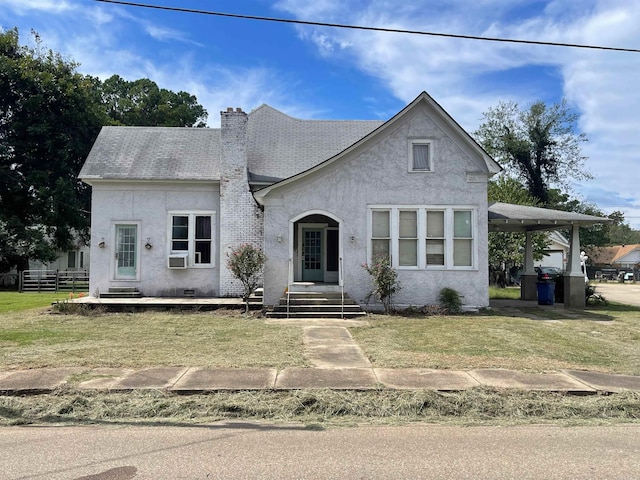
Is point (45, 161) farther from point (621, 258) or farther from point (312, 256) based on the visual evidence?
point (621, 258)

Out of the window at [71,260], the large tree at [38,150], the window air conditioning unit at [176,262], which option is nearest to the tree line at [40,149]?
the large tree at [38,150]

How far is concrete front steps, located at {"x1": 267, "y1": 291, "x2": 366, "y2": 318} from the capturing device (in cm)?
1323

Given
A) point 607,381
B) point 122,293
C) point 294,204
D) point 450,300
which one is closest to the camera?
point 607,381

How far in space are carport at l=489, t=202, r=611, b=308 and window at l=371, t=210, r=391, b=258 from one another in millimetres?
3788

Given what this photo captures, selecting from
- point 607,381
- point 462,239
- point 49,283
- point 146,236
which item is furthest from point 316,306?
point 49,283

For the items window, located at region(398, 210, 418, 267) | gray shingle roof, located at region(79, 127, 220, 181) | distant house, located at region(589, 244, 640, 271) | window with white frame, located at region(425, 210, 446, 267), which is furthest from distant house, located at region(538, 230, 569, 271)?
distant house, located at region(589, 244, 640, 271)

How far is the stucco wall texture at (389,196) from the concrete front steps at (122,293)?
194 inches

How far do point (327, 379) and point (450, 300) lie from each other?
8438 millimetres

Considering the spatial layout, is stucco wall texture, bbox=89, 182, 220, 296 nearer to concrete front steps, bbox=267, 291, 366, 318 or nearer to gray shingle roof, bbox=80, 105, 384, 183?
gray shingle roof, bbox=80, 105, 384, 183

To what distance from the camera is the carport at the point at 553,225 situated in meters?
15.6

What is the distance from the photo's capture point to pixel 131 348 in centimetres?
884

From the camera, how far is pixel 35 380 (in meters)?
6.55

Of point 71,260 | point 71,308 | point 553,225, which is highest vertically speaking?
point 553,225

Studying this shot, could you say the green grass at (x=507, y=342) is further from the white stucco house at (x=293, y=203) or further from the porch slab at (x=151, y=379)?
the porch slab at (x=151, y=379)
